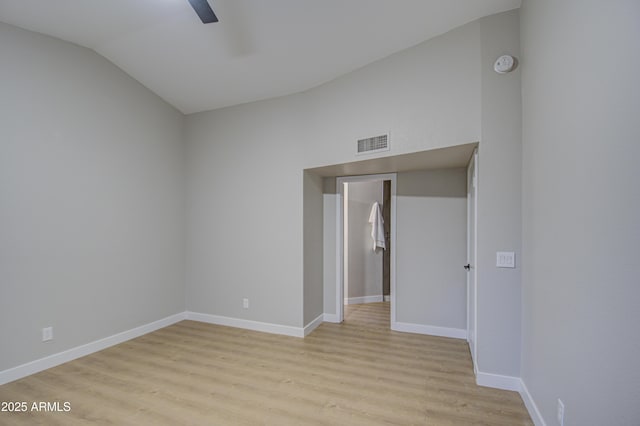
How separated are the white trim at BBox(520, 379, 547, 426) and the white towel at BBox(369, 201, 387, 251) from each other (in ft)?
11.3

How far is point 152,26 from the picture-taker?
3.04 m

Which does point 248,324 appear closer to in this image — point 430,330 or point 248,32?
point 430,330

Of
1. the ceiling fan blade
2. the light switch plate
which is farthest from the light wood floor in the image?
the ceiling fan blade

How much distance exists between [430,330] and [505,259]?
175 centimetres

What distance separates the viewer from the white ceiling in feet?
8.61

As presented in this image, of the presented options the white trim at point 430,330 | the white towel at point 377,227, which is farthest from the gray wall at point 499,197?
the white towel at point 377,227

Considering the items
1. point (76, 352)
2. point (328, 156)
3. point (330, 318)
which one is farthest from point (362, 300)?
point (76, 352)

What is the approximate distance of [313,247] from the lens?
13.7 feet

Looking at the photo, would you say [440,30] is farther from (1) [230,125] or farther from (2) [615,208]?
(1) [230,125]

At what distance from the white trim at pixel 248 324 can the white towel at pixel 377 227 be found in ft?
8.28

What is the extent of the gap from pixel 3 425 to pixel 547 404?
3.71 m

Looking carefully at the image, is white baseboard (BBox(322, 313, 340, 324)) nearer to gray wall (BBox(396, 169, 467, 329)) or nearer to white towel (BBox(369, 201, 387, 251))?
gray wall (BBox(396, 169, 467, 329))

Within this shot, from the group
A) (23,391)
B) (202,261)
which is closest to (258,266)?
(202,261)

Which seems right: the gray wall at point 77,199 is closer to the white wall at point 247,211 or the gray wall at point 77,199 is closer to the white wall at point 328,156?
the white wall at point 247,211
